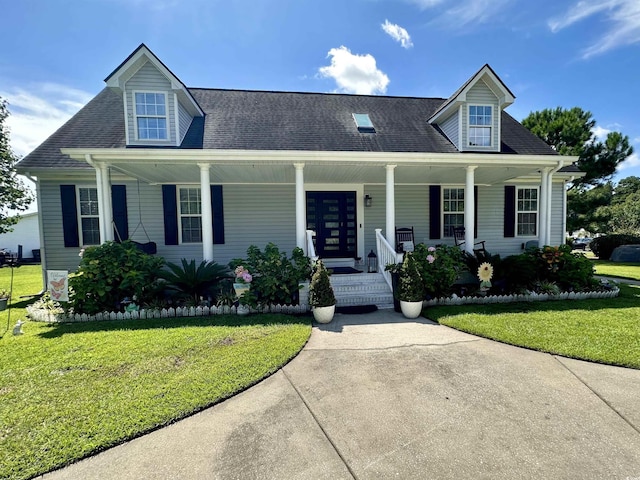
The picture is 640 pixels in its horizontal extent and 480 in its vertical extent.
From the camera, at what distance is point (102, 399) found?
2.93 metres

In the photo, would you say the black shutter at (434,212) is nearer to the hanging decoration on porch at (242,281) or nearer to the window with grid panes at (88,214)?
the hanging decoration on porch at (242,281)

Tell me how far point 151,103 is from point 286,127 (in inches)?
138

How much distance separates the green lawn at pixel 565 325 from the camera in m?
3.92

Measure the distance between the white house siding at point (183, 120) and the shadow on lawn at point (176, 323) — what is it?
466 centimetres

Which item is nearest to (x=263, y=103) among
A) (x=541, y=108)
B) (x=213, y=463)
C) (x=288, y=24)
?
(x=288, y=24)

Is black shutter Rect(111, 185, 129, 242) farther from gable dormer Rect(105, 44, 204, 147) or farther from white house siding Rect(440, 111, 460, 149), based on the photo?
white house siding Rect(440, 111, 460, 149)

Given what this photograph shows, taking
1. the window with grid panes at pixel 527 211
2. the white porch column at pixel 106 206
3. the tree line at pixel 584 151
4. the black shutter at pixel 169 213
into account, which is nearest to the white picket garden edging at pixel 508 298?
the window with grid panes at pixel 527 211

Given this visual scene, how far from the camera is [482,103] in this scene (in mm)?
8266

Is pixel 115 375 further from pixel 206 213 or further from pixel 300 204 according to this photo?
pixel 300 204

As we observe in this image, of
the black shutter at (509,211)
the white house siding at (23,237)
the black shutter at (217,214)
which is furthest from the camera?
the white house siding at (23,237)

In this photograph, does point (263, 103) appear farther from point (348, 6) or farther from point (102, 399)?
point (102, 399)

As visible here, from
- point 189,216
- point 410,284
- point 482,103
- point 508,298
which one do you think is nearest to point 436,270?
point 410,284

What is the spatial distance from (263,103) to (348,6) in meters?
3.74

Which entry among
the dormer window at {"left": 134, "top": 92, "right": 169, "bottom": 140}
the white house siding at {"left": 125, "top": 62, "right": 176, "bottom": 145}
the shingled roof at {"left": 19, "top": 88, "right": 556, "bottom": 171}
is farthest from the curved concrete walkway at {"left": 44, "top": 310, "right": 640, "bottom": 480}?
the white house siding at {"left": 125, "top": 62, "right": 176, "bottom": 145}
